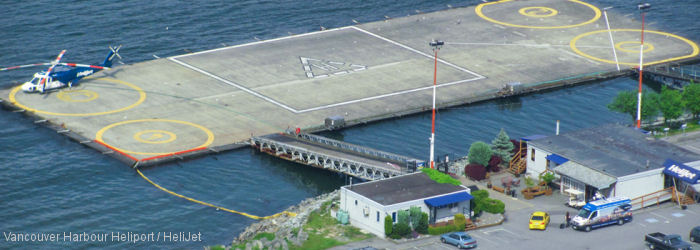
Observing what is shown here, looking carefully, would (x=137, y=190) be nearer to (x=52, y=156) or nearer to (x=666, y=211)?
(x=52, y=156)

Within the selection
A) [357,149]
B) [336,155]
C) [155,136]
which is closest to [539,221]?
[336,155]

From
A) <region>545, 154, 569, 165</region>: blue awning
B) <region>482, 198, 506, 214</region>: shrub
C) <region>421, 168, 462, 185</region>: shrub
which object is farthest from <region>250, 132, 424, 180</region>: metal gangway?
<region>545, 154, 569, 165</region>: blue awning

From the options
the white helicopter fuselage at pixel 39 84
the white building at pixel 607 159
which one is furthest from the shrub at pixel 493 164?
the white helicopter fuselage at pixel 39 84

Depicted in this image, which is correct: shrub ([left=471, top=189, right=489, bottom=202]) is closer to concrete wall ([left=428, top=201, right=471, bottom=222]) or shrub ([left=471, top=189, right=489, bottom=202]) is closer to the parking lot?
concrete wall ([left=428, top=201, right=471, bottom=222])

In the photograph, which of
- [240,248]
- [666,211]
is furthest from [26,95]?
[666,211]

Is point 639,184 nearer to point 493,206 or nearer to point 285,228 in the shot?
point 493,206

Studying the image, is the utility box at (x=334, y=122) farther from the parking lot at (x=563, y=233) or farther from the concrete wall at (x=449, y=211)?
the concrete wall at (x=449, y=211)
